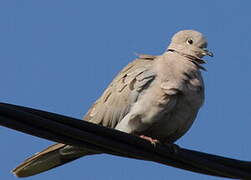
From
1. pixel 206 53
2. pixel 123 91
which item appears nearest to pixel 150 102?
pixel 123 91

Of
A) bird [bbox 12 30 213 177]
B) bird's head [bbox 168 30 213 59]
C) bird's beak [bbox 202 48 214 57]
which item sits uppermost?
bird's head [bbox 168 30 213 59]

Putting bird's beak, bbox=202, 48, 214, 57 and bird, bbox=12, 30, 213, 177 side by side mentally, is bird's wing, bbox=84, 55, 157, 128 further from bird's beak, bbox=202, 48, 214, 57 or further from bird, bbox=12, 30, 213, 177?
bird's beak, bbox=202, 48, 214, 57

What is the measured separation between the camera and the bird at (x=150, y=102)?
25.4 feet

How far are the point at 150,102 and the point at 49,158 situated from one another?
132cm

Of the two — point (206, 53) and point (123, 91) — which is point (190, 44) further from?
point (123, 91)

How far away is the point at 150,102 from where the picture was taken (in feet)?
25.4

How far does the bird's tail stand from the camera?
8109 millimetres

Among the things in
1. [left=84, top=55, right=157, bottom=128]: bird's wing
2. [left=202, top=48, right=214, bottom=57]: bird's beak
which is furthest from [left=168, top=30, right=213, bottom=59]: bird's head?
[left=84, top=55, right=157, bottom=128]: bird's wing

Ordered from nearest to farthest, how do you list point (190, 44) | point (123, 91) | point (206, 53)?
point (123, 91)
point (206, 53)
point (190, 44)

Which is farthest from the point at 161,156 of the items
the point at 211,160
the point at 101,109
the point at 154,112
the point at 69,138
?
the point at 101,109

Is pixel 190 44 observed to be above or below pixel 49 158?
above

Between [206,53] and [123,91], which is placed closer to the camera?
[123,91]

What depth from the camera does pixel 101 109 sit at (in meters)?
8.22

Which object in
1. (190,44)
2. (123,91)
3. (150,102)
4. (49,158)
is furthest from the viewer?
(190,44)
